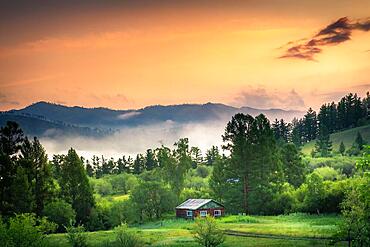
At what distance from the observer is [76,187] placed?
9462 cm

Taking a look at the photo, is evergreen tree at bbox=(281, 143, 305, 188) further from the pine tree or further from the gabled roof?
the pine tree

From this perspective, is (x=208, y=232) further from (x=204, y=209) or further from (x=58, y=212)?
(x=204, y=209)

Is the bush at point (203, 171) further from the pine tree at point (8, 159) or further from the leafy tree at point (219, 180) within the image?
the pine tree at point (8, 159)

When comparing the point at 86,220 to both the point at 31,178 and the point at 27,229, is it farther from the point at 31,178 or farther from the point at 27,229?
the point at 27,229

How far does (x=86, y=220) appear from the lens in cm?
9425

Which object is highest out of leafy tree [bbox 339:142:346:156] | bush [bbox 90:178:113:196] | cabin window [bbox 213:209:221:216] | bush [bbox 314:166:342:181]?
leafy tree [bbox 339:142:346:156]

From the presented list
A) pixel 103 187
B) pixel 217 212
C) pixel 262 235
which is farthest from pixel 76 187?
pixel 103 187

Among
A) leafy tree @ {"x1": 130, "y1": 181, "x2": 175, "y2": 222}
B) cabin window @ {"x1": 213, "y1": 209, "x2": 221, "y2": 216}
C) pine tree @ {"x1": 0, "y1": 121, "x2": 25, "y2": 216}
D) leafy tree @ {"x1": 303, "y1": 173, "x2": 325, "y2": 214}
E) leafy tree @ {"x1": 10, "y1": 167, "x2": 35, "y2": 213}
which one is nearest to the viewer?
pine tree @ {"x1": 0, "y1": 121, "x2": 25, "y2": 216}

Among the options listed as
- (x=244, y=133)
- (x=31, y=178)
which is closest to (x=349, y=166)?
(x=244, y=133)

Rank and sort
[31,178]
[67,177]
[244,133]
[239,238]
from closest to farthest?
[239,238]
[31,178]
[67,177]
[244,133]

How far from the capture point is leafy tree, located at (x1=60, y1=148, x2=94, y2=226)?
93812 mm

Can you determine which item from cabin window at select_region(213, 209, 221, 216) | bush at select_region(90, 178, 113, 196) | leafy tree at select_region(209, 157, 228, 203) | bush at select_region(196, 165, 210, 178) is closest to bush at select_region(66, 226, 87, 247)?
cabin window at select_region(213, 209, 221, 216)

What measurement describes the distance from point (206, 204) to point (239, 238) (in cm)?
3695

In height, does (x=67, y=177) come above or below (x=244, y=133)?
below
